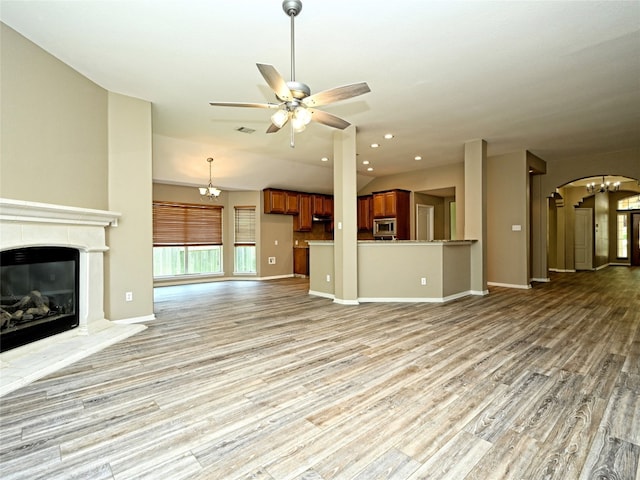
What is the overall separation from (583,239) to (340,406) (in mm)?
12188

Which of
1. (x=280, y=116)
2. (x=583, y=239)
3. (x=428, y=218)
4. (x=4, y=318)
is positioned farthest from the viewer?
(x=583, y=239)

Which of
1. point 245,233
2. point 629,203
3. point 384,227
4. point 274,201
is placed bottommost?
point 245,233

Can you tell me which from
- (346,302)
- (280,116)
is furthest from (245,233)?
(280,116)

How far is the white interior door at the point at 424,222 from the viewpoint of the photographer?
9.03m

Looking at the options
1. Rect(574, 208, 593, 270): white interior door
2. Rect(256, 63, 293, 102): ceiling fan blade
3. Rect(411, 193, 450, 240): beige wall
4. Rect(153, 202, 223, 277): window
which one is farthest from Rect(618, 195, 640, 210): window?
Rect(256, 63, 293, 102): ceiling fan blade

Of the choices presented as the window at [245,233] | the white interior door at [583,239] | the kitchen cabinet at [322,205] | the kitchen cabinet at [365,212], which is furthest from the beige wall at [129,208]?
the white interior door at [583,239]

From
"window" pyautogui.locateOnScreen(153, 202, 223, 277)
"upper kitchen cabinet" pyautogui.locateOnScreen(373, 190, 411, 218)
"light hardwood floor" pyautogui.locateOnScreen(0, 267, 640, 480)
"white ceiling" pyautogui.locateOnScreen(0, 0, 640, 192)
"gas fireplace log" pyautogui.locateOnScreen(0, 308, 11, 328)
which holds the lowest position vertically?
"light hardwood floor" pyautogui.locateOnScreen(0, 267, 640, 480)

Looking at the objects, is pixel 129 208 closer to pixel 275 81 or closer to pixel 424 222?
pixel 275 81

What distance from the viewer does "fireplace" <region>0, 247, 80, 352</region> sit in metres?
2.84

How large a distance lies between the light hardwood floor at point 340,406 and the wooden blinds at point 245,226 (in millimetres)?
4834

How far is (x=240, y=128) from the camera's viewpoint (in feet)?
17.6

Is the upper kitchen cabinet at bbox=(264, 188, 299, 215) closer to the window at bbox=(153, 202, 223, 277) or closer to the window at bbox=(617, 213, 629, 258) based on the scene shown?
the window at bbox=(153, 202, 223, 277)

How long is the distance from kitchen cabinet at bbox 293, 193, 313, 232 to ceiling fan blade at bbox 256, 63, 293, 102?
670cm

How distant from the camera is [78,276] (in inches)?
140
